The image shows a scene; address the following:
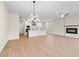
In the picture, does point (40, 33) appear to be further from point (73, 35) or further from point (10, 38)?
point (10, 38)

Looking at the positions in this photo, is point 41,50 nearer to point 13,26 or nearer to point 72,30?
point 13,26

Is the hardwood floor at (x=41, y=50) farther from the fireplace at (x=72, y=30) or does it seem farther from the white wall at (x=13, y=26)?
the fireplace at (x=72, y=30)

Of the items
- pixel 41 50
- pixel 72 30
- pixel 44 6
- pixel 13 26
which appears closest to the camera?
pixel 41 50

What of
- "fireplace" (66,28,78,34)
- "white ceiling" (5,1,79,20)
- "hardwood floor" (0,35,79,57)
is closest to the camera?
"hardwood floor" (0,35,79,57)

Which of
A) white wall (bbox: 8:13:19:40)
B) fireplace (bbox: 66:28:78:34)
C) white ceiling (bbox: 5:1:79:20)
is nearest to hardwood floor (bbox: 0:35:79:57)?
white ceiling (bbox: 5:1:79:20)

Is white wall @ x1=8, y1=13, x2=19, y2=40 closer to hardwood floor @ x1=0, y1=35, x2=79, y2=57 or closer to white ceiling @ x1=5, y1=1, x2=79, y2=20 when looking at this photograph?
white ceiling @ x1=5, y1=1, x2=79, y2=20

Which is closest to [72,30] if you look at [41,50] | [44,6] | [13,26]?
[44,6]

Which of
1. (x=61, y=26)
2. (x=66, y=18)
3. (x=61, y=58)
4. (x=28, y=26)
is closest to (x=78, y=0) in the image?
(x=61, y=58)

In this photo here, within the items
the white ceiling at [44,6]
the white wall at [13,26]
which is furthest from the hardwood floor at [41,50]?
the white wall at [13,26]

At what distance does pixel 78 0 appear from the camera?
5.23m

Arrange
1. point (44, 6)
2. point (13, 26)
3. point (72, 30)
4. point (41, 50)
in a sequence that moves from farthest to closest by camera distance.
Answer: point (72, 30)
point (13, 26)
point (44, 6)
point (41, 50)

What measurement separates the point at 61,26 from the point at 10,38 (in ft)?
25.4

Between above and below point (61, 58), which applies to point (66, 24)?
above

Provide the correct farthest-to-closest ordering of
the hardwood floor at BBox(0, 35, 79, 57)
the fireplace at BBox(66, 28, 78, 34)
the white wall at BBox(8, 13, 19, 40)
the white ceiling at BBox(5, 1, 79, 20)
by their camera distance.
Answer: the fireplace at BBox(66, 28, 78, 34)
the white wall at BBox(8, 13, 19, 40)
the white ceiling at BBox(5, 1, 79, 20)
the hardwood floor at BBox(0, 35, 79, 57)
